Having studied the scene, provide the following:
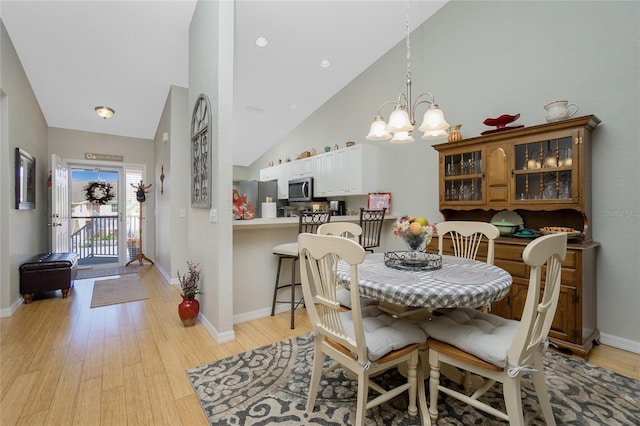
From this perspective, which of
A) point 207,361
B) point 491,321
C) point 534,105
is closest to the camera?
point 491,321

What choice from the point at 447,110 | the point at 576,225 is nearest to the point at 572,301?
the point at 576,225

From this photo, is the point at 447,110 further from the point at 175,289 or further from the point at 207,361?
the point at 175,289

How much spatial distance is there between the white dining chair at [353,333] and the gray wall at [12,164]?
11.5 ft

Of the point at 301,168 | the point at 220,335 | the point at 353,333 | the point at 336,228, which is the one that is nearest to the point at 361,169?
the point at 301,168

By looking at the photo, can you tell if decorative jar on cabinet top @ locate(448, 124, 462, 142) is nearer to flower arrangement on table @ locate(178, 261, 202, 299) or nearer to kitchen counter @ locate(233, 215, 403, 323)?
kitchen counter @ locate(233, 215, 403, 323)

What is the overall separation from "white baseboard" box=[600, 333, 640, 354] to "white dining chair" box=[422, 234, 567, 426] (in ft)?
5.18

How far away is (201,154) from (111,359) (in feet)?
6.08

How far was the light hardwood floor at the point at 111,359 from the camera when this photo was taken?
1586 mm

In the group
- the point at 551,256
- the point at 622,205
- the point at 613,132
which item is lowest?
the point at 551,256

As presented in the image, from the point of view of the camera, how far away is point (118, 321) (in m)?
2.87

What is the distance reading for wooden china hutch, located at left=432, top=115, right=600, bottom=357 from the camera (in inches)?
86.0

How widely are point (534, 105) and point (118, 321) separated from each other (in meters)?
4.57

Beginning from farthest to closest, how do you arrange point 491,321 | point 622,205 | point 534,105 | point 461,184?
point 461,184, point 534,105, point 622,205, point 491,321

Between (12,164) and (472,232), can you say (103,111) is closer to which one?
(12,164)
